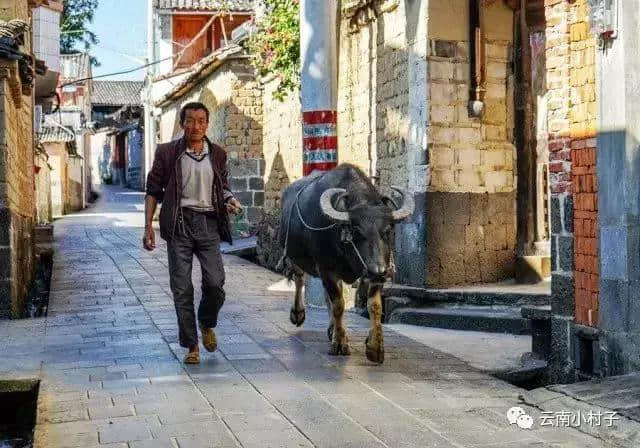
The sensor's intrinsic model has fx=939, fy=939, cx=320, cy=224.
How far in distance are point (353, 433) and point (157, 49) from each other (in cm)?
3030

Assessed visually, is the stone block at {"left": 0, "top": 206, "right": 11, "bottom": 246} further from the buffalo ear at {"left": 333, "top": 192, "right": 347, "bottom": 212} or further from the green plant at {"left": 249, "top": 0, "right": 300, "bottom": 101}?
the green plant at {"left": 249, "top": 0, "right": 300, "bottom": 101}

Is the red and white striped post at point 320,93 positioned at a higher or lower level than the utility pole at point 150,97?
lower

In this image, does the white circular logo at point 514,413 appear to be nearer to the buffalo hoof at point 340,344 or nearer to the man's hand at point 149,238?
the buffalo hoof at point 340,344

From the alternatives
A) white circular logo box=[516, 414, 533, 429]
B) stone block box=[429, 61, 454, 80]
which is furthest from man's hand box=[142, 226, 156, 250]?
stone block box=[429, 61, 454, 80]

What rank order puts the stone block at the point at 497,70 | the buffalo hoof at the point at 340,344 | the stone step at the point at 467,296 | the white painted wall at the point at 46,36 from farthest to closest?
the white painted wall at the point at 46,36, the stone block at the point at 497,70, the stone step at the point at 467,296, the buffalo hoof at the point at 340,344

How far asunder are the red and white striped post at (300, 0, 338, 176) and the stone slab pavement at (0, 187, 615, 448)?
169cm

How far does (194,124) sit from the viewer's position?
257 inches

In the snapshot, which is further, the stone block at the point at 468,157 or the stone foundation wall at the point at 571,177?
the stone block at the point at 468,157

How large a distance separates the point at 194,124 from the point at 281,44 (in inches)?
305

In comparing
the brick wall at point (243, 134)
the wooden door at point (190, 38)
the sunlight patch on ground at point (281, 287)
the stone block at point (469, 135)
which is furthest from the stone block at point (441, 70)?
the wooden door at point (190, 38)

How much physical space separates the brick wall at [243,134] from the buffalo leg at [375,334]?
1343 centimetres

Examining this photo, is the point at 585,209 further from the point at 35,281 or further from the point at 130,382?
the point at 35,281

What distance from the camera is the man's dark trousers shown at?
21.4 ft

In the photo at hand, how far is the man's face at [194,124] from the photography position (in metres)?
6.50
